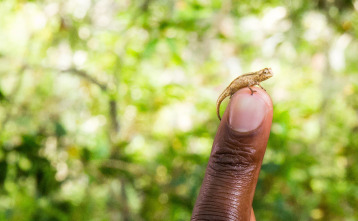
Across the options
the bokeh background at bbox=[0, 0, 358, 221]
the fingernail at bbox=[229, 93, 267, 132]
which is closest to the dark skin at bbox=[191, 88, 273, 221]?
the fingernail at bbox=[229, 93, 267, 132]

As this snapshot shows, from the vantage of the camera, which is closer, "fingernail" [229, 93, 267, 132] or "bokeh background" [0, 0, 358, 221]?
"fingernail" [229, 93, 267, 132]

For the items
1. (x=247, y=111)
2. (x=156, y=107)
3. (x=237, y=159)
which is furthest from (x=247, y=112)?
(x=156, y=107)

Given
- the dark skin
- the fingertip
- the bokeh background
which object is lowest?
the dark skin

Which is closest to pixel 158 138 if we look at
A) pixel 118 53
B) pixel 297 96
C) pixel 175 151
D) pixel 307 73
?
pixel 175 151

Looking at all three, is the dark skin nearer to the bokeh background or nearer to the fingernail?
the fingernail

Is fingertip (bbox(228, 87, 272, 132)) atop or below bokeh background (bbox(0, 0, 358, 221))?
below

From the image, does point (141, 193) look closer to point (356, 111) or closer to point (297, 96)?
point (297, 96)

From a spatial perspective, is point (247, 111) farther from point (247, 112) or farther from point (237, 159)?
point (237, 159)
